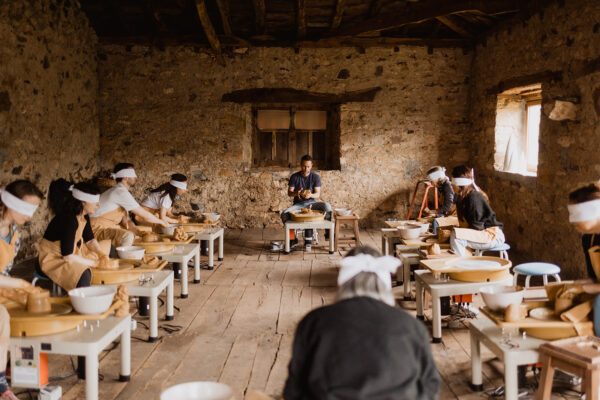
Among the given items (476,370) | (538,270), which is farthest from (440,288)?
(538,270)

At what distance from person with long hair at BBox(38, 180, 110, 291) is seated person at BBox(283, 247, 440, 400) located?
252 centimetres

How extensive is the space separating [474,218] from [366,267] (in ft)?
11.0

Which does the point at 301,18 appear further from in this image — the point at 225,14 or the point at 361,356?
the point at 361,356

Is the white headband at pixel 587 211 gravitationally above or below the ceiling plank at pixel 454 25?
below

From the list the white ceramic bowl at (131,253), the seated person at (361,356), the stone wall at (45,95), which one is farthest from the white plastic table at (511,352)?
the stone wall at (45,95)

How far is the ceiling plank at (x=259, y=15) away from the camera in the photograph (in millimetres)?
7800

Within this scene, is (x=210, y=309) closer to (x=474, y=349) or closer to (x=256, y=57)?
(x=474, y=349)

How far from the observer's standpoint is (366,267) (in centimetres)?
197

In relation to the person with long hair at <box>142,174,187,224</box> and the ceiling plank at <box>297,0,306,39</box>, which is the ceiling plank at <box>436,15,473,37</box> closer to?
the ceiling plank at <box>297,0,306,39</box>

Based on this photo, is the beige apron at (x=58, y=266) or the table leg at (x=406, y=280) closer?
the beige apron at (x=58, y=266)

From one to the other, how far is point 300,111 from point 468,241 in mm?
5338

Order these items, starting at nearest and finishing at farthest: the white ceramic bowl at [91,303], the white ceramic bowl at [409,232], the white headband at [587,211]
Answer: the white ceramic bowl at [91,303] → the white headband at [587,211] → the white ceramic bowl at [409,232]

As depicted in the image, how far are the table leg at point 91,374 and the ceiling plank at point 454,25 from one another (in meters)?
7.42

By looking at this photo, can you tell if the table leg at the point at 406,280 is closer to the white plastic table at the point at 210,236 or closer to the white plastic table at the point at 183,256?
the white plastic table at the point at 183,256
